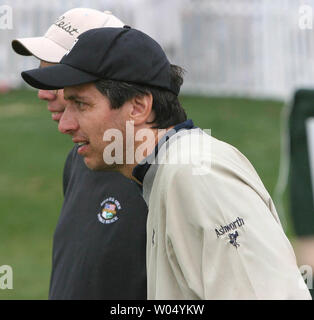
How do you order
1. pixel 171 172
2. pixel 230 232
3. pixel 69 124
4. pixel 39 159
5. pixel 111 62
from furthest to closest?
pixel 39 159 → pixel 69 124 → pixel 111 62 → pixel 171 172 → pixel 230 232

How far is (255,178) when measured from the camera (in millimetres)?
2188

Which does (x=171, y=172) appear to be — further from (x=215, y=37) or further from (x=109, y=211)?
(x=215, y=37)

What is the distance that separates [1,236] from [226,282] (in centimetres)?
612

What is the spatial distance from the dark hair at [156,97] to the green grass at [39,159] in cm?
429

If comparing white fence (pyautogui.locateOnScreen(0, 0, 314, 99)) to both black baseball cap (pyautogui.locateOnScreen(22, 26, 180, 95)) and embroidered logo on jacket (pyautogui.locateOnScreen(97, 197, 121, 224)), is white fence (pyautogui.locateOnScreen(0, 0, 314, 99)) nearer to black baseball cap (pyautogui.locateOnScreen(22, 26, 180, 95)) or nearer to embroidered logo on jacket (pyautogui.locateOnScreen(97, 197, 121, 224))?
embroidered logo on jacket (pyautogui.locateOnScreen(97, 197, 121, 224))

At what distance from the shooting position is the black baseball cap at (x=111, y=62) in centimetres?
231

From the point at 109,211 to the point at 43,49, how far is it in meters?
0.80

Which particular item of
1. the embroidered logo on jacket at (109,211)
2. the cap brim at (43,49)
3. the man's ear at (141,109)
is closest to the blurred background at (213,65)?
the cap brim at (43,49)

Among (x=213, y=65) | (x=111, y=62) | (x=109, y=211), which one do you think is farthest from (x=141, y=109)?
(x=213, y=65)

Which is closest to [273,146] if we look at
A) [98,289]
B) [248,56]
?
[248,56]

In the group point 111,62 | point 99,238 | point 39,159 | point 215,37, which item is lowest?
point 99,238

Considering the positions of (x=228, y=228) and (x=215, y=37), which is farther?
(x=215, y=37)

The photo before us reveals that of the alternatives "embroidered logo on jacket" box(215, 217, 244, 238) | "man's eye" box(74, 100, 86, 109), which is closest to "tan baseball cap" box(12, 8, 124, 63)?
"man's eye" box(74, 100, 86, 109)

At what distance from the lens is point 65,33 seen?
3172mm
